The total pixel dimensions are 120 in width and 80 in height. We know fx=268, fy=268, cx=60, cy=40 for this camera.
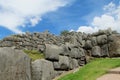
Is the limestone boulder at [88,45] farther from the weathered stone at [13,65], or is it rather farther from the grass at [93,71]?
the weathered stone at [13,65]

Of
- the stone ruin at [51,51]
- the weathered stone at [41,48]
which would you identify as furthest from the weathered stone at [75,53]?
the weathered stone at [41,48]

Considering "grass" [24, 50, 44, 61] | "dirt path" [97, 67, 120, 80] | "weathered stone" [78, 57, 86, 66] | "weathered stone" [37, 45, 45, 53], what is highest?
"weathered stone" [37, 45, 45, 53]

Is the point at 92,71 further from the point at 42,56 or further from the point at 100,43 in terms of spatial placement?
the point at 100,43

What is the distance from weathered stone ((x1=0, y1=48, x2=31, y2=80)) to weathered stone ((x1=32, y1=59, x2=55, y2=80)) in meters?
0.79

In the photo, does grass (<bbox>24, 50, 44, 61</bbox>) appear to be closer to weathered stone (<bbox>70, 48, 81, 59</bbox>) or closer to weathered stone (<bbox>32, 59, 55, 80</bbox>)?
weathered stone (<bbox>32, 59, 55, 80</bbox>)

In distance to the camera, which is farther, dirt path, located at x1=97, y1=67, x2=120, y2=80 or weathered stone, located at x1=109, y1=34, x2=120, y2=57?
weathered stone, located at x1=109, y1=34, x2=120, y2=57

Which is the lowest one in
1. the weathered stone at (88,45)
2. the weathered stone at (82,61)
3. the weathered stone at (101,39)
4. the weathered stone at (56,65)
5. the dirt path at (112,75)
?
the dirt path at (112,75)

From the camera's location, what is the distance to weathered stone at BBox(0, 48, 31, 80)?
19906 millimetres

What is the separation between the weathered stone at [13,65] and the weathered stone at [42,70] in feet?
2.58

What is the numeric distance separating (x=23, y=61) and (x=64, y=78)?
3588mm

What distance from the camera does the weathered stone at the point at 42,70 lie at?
22203 millimetres

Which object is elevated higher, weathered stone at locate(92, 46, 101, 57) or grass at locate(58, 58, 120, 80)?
weathered stone at locate(92, 46, 101, 57)

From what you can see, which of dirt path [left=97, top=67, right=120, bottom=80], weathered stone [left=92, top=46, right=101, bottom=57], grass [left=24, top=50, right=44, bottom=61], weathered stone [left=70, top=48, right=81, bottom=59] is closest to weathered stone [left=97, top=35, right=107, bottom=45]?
weathered stone [left=92, top=46, right=101, bottom=57]

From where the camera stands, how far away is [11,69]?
20188 millimetres
